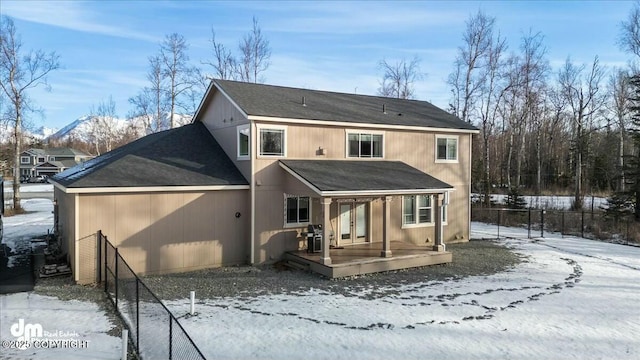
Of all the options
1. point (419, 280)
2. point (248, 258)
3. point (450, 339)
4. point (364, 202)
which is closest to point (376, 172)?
point (364, 202)

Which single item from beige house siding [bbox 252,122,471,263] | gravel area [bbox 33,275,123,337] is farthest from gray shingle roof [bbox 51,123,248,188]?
gravel area [bbox 33,275,123,337]

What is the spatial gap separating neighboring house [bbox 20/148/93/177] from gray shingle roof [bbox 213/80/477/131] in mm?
73805

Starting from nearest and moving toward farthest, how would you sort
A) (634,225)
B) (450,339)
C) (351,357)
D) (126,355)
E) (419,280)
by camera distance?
(126,355) → (351,357) → (450,339) → (419,280) → (634,225)

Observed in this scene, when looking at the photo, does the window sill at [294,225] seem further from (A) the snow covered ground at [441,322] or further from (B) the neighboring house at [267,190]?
(A) the snow covered ground at [441,322]

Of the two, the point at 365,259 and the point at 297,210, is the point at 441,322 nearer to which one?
the point at 365,259

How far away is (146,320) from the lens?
8633mm

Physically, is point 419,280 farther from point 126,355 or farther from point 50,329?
point 50,329

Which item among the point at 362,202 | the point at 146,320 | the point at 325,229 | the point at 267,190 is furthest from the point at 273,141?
the point at 146,320

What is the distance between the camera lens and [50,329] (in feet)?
27.0

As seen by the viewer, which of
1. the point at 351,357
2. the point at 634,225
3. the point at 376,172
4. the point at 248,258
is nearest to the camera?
the point at 351,357

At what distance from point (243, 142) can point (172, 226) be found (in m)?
3.73

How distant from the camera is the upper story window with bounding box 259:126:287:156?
1456cm

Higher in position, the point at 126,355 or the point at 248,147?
the point at 248,147

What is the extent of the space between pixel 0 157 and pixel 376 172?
3533cm
